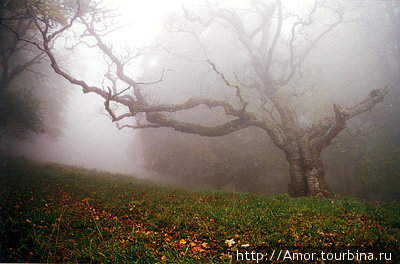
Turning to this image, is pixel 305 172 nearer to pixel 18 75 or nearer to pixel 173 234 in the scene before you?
pixel 173 234

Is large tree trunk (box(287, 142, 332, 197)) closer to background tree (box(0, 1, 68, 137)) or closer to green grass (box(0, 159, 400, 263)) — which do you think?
green grass (box(0, 159, 400, 263))

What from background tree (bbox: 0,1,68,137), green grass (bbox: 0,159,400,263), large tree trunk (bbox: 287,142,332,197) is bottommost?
green grass (bbox: 0,159,400,263)

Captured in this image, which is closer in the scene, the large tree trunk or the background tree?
the large tree trunk

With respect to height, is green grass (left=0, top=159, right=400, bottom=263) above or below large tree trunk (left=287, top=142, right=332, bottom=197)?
below

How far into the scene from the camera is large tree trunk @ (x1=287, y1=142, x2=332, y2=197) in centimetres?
1043

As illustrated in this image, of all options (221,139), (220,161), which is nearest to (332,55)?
(221,139)

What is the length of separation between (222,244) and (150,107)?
9151 millimetres

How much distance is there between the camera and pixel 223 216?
180 inches

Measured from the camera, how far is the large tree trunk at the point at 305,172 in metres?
10.4

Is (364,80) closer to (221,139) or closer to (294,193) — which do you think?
(221,139)

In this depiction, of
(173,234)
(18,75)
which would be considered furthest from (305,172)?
(18,75)

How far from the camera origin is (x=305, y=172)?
10906mm

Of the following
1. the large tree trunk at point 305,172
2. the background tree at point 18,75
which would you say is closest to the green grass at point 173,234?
the large tree trunk at point 305,172

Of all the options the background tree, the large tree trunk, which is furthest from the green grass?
the background tree
